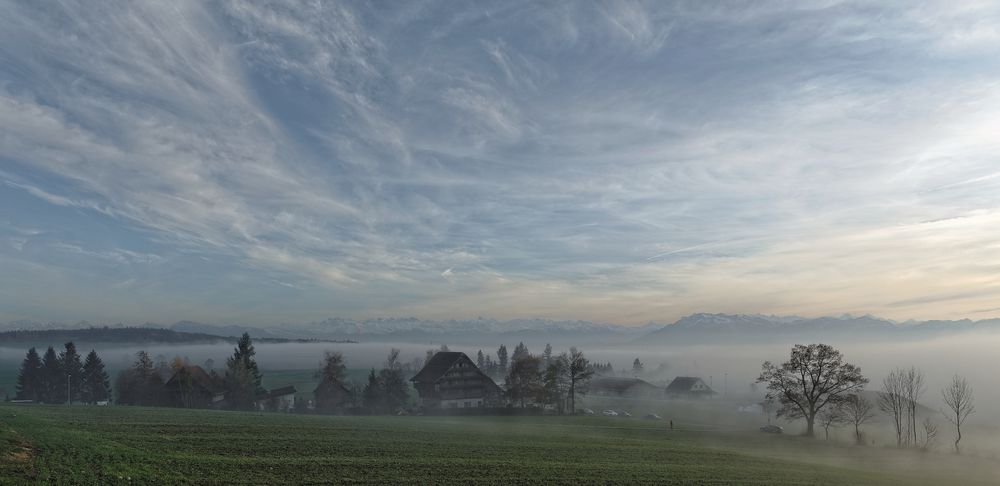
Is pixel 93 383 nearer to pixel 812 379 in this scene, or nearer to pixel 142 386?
pixel 142 386

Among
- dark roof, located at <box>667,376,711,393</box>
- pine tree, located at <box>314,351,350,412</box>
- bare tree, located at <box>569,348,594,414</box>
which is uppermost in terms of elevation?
bare tree, located at <box>569,348,594,414</box>

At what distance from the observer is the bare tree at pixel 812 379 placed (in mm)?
72125

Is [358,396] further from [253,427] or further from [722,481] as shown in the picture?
[722,481]

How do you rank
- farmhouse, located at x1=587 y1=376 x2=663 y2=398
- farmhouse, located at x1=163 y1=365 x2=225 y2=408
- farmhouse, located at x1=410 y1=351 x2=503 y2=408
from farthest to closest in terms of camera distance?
farmhouse, located at x1=587 y1=376 x2=663 y2=398
farmhouse, located at x1=410 y1=351 x2=503 y2=408
farmhouse, located at x1=163 y1=365 x2=225 y2=408

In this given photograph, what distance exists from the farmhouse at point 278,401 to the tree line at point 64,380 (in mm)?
38228

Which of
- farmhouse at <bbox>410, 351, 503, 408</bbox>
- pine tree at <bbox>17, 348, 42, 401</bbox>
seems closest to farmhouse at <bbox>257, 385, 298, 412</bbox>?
farmhouse at <bbox>410, 351, 503, 408</bbox>

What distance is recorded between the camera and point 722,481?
34.8 meters

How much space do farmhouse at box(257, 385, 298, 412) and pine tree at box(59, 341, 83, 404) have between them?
43.3 m

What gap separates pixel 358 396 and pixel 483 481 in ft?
297

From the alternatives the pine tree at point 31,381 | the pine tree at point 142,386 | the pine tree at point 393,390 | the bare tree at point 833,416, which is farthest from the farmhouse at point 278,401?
the bare tree at point 833,416

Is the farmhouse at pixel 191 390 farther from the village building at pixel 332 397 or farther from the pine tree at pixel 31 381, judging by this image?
the pine tree at pixel 31 381

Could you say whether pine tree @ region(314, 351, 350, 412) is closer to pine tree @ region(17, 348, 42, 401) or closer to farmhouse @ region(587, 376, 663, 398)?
pine tree @ region(17, 348, 42, 401)

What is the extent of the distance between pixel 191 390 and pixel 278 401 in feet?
70.1

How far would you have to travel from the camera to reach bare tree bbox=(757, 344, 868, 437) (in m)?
72.1
